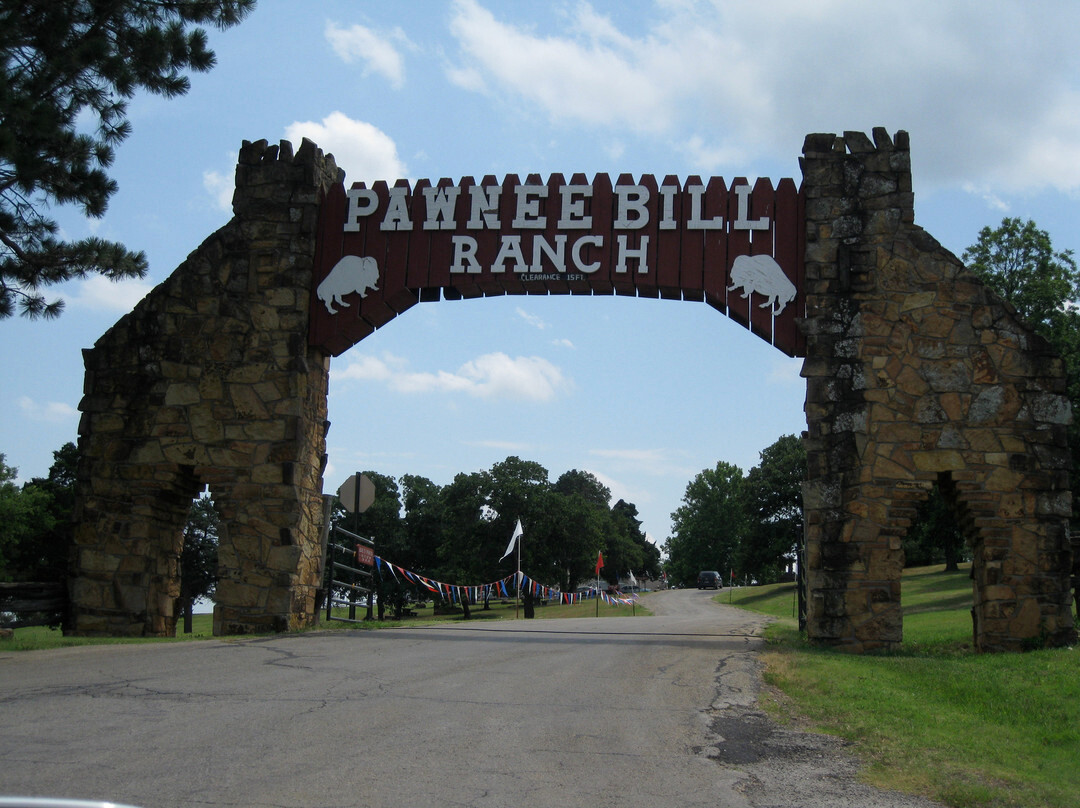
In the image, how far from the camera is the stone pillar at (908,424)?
42.9 ft

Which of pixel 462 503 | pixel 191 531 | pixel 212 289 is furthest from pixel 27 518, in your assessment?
pixel 212 289

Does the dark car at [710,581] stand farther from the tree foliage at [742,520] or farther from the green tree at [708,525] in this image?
the green tree at [708,525]

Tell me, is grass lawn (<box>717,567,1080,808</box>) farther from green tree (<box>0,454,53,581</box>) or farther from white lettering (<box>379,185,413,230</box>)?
green tree (<box>0,454,53,581</box>)

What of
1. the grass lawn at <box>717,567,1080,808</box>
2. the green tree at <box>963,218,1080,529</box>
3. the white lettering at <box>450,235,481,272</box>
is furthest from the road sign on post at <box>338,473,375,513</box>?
the green tree at <box>963,218,1080,529</box>

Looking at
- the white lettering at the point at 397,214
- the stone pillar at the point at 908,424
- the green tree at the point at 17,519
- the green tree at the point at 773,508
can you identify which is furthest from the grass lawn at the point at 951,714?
the green tree at the point at 773,508

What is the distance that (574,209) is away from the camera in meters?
15.2

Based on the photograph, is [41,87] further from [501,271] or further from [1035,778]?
[1035,778]

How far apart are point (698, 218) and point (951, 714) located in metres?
9.06

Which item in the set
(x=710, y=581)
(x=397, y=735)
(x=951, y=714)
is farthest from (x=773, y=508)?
(x=397, y=735)

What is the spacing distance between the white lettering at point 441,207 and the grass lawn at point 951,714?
8052 mm

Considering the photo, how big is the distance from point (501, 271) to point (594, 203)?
180 centimetres

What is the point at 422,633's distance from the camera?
46.1 feet

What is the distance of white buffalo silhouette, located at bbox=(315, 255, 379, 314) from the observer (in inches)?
601

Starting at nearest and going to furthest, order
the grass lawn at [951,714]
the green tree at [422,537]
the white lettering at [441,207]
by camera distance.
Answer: the grass lawn at [951,714]
the white lettering at [441,207]
the green tree at [422,537]
